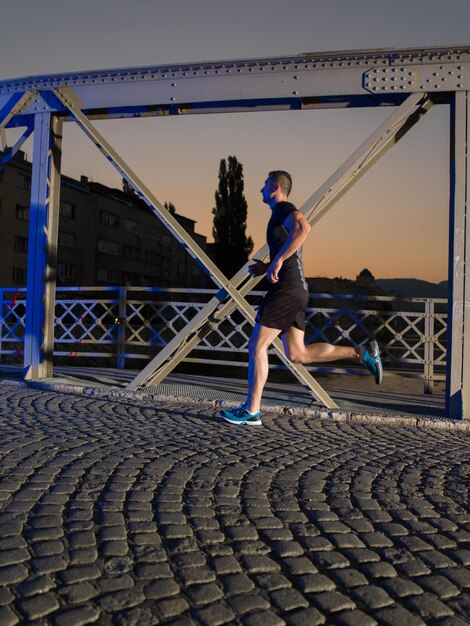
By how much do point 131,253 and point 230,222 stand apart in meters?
19.2

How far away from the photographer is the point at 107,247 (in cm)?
7025

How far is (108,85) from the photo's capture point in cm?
854

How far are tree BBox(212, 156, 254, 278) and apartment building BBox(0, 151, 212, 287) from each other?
12.1 feet

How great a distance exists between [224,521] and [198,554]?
1.60 ft

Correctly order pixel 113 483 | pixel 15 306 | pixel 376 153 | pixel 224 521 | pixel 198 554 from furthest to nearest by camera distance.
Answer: pixel 15 306
pixel 376 153
pixel 113 483
pixel 224 521
pixel 198 554

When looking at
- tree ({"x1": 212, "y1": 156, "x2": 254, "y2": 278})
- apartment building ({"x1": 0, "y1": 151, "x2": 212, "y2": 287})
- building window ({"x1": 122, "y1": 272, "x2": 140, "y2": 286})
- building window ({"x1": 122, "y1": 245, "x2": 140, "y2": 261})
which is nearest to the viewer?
apartment building ({"x1": 0, "y1": 151, "x2": 212, "y2": 287})

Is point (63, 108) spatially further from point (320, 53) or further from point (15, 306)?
point (15, 306)

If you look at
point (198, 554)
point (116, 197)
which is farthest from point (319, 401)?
point (116, 197)

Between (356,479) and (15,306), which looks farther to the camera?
(15,306)

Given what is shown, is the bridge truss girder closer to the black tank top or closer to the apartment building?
the black tank top

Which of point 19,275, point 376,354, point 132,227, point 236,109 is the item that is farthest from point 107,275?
point 376,354

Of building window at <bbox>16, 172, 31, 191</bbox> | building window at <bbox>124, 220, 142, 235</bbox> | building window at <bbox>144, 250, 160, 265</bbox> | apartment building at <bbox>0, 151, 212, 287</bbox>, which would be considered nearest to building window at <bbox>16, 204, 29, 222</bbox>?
apartment building at <bbox>0, 151, 212, 287</bbox>

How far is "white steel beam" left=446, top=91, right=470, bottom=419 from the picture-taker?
7.22 meters

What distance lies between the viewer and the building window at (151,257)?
8081 cm
